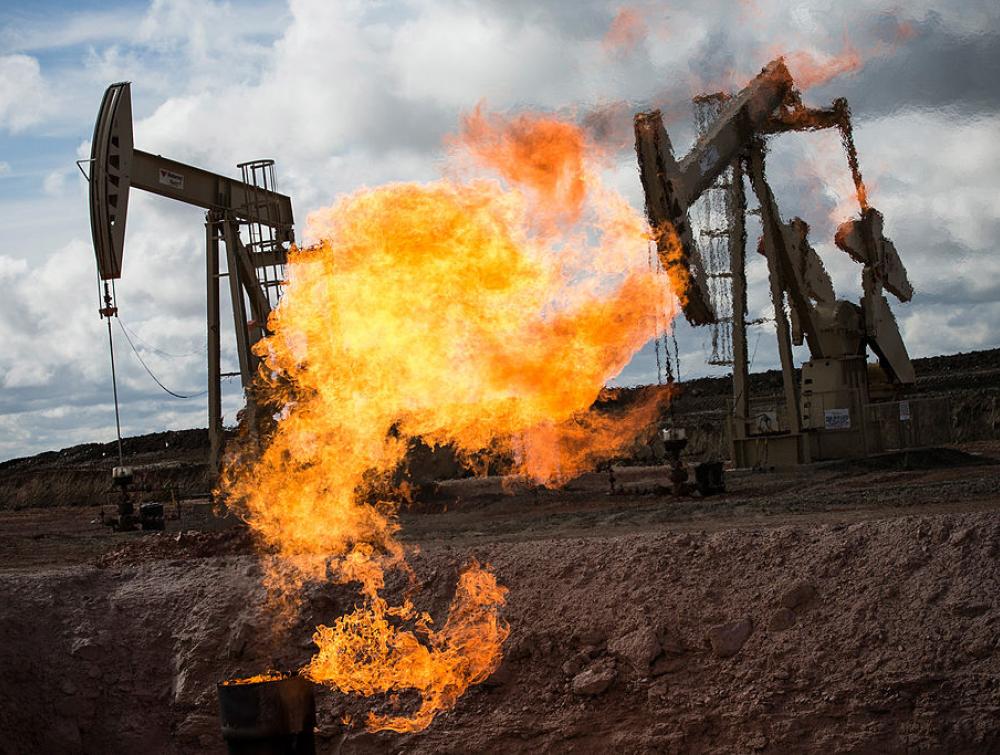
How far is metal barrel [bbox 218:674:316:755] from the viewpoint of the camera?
10477mm

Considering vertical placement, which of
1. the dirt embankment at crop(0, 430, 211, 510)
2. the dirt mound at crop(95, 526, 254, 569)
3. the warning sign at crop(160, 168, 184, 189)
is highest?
the warning sign at crop(160, 168, 184, 189)

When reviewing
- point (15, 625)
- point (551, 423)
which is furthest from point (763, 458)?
point (15, 625)

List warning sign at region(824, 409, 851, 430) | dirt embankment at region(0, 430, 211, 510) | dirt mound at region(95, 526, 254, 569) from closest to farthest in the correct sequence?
dirt mound at region(95, 526, 254, 569), warning sign at region(824, 409, 851, 430), dirt embankment at region(0, 430, 211, 510)

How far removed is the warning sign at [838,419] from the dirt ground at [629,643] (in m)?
14.1

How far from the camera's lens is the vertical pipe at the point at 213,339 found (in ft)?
98.5

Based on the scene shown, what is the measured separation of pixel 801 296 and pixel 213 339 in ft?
52.6

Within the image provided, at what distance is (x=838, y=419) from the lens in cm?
3203

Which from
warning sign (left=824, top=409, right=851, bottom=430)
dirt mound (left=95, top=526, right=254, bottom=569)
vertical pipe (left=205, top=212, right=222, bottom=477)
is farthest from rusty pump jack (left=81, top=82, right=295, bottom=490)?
warning sign (left=824, top=409, right=851, bottom=430)

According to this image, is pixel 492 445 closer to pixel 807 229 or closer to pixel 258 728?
pixel 807 229

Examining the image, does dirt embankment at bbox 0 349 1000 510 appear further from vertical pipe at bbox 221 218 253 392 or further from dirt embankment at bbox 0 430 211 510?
vertical pipe at bbox 221 218 253 392

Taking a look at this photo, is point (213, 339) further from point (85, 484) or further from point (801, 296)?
point (85, 484)

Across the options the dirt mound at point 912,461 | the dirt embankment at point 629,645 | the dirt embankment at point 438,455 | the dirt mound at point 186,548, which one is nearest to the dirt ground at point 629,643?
the dirt embankment at point 629,645

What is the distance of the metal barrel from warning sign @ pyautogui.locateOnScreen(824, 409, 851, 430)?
79.1 ft

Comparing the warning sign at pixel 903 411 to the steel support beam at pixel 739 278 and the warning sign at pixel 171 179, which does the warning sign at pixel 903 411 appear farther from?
the warning sign at pixel 171 179
